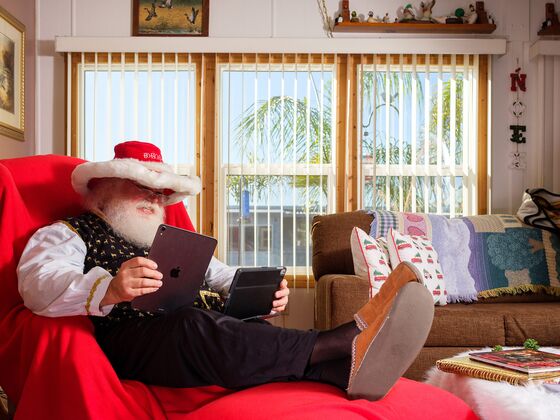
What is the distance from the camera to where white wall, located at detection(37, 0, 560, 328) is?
466cm

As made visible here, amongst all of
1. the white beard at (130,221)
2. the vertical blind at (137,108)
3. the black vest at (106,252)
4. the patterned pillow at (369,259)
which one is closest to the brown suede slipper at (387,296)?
the black vest at (106,252)

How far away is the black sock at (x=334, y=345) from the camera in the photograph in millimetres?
1833

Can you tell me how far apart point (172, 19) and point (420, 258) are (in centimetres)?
241

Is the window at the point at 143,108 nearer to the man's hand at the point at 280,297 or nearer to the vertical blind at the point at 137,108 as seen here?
the vertical blind at the point at 137,108

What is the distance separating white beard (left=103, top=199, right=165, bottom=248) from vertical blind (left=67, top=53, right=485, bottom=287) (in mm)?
2194

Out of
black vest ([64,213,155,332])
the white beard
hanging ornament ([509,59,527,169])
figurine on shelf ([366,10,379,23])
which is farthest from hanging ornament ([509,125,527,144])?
black vest ([64,213,155,332])

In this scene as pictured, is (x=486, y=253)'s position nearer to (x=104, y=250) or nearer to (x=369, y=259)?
(x=369, y=259)

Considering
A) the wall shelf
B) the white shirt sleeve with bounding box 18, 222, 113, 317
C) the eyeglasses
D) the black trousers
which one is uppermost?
the wall shelf

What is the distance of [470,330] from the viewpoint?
3.14m

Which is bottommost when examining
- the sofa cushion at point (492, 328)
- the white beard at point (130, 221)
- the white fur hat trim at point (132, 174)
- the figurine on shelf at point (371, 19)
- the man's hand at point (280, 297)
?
the sofa cushion at point (492, 328)

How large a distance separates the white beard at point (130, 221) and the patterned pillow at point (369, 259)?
123cm

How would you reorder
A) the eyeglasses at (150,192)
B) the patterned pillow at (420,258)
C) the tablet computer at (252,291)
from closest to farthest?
1. the tablet computer at (252,291)
2. the eyeglasses at (150,192)
3. the patterned pillow at (420,258)

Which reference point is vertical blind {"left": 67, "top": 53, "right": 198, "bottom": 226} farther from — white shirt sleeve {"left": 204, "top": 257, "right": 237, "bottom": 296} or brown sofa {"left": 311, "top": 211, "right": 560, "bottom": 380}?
white shirt sleeve {"left": 204, "top": 257, "right": 237, "bottom": 296}

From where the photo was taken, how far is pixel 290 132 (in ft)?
15.0
